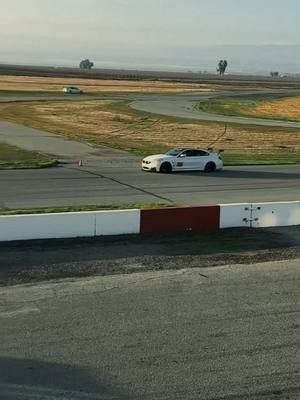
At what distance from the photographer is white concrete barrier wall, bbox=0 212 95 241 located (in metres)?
11.7

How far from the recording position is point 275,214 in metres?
14.1

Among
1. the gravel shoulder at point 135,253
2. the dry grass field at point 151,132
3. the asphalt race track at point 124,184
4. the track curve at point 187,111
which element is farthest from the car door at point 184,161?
the track curve at point 187,111

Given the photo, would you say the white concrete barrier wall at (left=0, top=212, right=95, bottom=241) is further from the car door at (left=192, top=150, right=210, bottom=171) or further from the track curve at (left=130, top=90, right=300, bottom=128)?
the track curve at (left=130, top=90, right=300, bottom=128)

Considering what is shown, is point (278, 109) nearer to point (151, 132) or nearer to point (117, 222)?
point (151, 132)

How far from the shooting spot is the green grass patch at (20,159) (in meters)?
27.3

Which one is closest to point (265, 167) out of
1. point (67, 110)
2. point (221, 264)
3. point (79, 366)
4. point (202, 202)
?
point (202, 202)

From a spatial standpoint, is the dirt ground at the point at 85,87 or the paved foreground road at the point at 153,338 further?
the dirt ground at the point at 85,87

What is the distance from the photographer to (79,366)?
6.13 metres

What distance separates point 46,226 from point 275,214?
5.32 meters

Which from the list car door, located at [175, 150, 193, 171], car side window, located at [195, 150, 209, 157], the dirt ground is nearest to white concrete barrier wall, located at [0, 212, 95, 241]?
car door, located at [175, 150, 193, 171]

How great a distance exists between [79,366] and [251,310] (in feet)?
9.08

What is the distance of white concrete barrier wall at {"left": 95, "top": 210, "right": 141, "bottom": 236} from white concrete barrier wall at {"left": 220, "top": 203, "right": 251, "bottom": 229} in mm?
2045

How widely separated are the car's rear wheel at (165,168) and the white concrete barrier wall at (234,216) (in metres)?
13.9

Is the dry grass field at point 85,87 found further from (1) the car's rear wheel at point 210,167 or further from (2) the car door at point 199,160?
(1) the car's rear wheel at point 210,167
